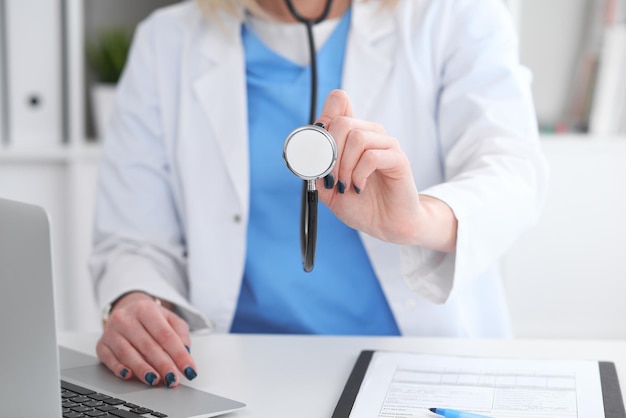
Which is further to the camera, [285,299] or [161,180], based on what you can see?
[161,180]

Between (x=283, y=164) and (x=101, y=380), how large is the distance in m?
0.47

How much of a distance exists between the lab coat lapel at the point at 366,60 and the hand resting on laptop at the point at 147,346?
1.48ft

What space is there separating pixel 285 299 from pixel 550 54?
4.59 ft

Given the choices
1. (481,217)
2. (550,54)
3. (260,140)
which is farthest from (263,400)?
(550,54)

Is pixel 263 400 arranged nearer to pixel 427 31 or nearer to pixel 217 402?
pixel 217 402

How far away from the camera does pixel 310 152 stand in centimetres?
76

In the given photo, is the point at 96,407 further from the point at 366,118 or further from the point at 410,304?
the point at 366,118

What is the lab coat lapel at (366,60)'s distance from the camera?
1.25 m

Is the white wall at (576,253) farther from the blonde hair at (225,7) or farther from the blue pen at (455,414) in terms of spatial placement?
the blue pen at (455,414)

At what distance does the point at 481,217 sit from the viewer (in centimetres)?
103

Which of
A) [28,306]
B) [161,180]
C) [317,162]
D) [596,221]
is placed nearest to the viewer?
[28,306]

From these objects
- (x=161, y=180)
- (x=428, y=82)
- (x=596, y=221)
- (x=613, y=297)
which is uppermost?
(x=428, y=82)

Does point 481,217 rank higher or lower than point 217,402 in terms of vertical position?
higher

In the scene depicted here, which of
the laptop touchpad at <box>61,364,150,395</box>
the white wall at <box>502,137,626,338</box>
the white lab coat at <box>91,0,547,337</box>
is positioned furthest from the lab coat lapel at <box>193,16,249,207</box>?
the white wall at <box>502,137,626,338</box>
